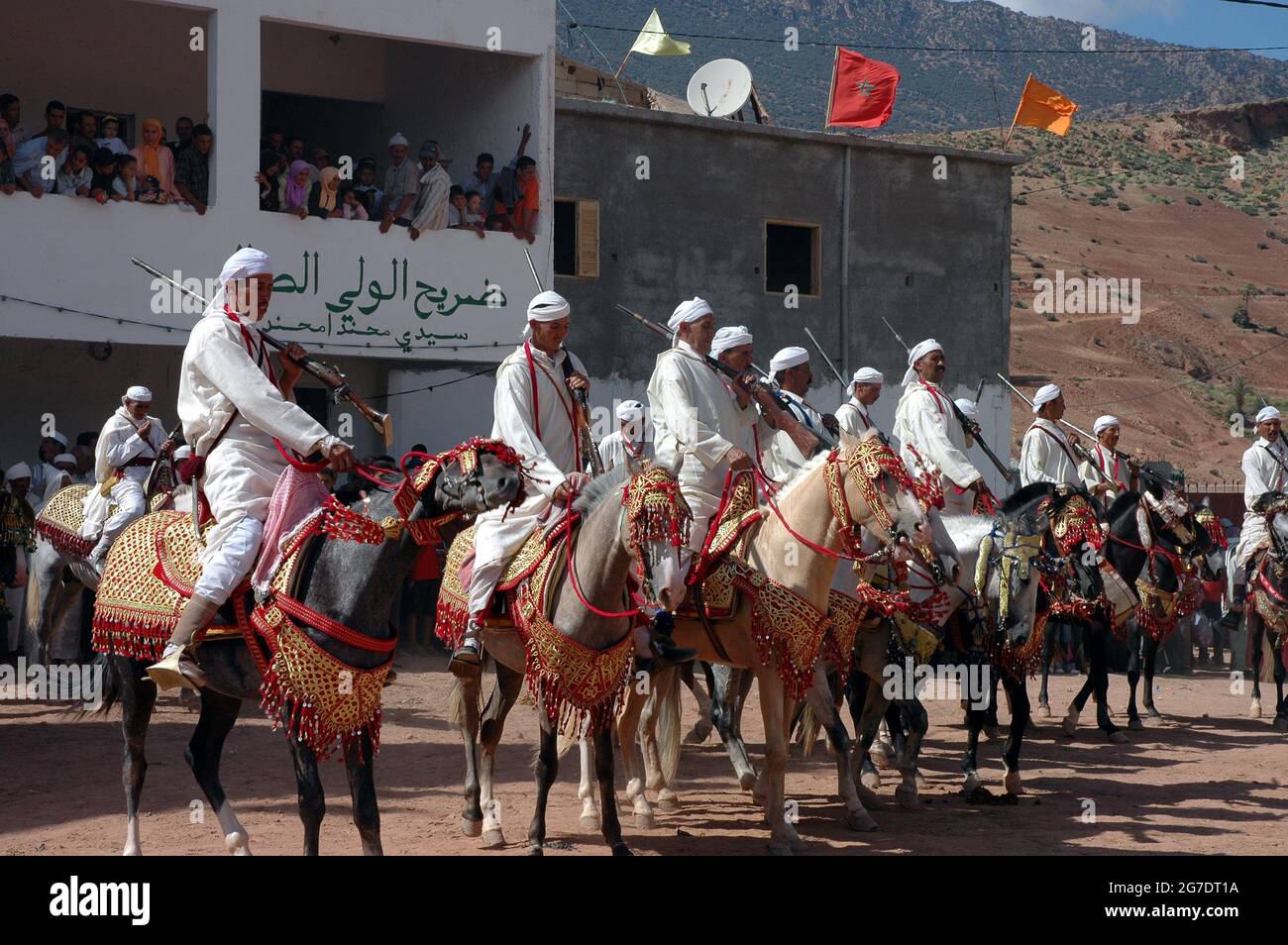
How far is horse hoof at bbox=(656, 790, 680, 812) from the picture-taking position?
9734 millimetres

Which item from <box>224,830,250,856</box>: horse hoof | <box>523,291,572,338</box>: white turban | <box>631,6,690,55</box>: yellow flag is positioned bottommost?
<box>224,830,250,856</box>: horse hoof

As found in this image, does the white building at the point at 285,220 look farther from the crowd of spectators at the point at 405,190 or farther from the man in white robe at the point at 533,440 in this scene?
the man in white robe at the point at 533,440

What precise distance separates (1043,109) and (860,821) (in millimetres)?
18807

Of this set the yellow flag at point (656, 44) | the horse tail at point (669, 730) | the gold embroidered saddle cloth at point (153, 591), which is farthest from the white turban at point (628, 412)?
the yellow flag at point (656, 44)

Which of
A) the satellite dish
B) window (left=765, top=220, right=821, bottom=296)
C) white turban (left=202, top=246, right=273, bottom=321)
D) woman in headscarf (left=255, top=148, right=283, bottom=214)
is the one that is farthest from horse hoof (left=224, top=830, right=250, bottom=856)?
the satellite dish

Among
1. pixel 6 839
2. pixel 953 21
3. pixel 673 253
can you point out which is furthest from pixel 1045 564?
pixel 953 21

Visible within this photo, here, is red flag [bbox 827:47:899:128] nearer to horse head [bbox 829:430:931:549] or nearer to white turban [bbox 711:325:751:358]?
white turban [bbox 711:325:751:358]

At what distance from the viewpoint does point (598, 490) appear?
25.7 ft

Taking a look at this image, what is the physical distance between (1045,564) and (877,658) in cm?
150

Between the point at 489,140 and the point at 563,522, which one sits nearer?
the point at 563,522

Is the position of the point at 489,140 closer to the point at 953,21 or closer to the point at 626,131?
the point at 626,131

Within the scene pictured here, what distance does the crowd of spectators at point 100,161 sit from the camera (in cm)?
1619

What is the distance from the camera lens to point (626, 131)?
2245 centimetres

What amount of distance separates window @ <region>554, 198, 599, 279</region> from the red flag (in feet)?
16.2
